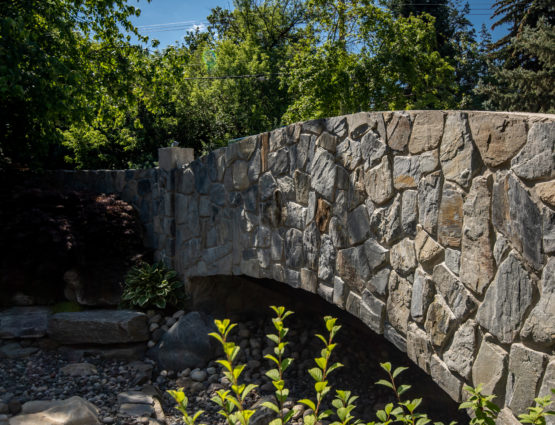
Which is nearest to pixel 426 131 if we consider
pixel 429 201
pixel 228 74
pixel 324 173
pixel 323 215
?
pixel 429 201

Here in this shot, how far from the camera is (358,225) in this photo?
3658mm

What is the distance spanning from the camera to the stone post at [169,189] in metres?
7.09

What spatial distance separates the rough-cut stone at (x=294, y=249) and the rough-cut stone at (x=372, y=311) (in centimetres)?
92

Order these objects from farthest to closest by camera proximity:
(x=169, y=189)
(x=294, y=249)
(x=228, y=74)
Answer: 1. (x=228, y=74)
2. (x=169, y=189)
3. (x=294, y=249)

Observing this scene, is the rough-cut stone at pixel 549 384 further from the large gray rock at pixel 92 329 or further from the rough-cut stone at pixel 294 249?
the large gray rock at pixel 92 329

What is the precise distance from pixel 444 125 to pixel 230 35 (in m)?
20.8

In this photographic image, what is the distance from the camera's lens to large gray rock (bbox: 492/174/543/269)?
7.31ft

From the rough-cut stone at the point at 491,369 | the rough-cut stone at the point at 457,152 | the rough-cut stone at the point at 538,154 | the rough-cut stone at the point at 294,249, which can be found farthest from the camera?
the rough-cut stone at the point at 294,249

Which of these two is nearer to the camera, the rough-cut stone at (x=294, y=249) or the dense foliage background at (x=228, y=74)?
the rough-cut stone at (x=294, y=249)

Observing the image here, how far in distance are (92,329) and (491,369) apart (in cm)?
503

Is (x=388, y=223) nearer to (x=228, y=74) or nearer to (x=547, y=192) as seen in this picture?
(x=547, y=192)

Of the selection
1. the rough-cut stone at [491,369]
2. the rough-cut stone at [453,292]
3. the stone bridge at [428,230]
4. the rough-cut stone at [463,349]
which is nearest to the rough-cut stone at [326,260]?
the stone bridge at [428,230]

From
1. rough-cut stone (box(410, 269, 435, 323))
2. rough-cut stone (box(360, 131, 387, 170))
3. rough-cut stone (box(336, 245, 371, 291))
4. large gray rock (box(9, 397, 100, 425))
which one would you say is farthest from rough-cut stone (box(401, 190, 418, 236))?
large gray rock (box(9, 397, 100, 425))

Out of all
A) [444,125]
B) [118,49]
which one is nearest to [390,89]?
[118,49]
